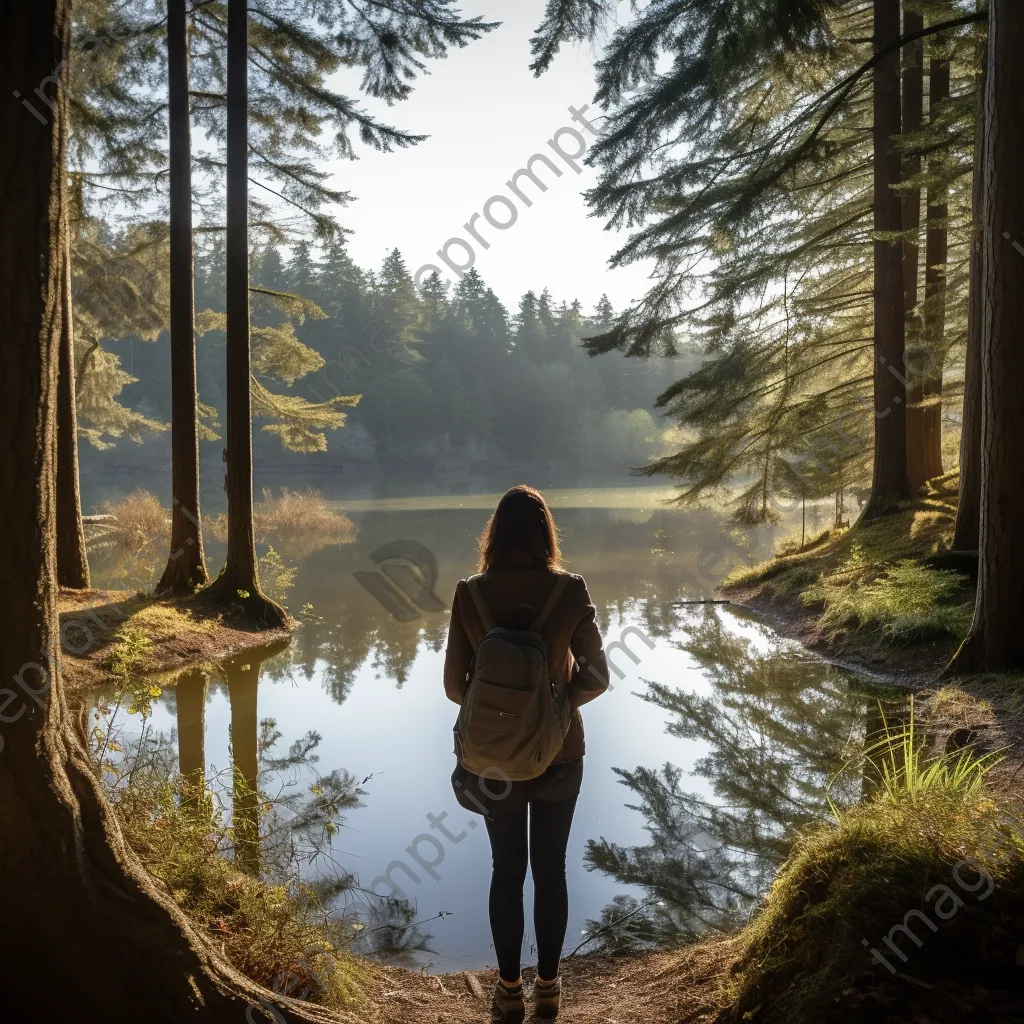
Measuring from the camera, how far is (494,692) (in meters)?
2.68

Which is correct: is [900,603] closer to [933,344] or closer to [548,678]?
[933,344]

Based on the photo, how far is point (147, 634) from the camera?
898 centimetres

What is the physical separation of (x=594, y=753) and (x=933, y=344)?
7.48 meters

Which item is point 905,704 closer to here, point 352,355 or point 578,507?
point 578,507

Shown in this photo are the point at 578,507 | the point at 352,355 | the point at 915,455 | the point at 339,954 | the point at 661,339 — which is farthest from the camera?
the point at 352,355

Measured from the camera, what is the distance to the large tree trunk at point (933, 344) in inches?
421

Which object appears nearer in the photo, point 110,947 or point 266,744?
point 110,947

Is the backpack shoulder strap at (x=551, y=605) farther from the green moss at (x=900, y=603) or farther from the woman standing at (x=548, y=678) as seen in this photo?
the green moss at (x=900, y=603)

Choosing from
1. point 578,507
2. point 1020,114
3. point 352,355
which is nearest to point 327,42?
point 1020,114

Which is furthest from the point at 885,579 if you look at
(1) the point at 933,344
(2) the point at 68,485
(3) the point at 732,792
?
(2) the point at 68,485

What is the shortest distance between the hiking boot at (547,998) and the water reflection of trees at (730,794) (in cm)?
90

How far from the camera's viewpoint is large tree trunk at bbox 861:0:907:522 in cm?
1175

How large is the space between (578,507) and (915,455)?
903 inches

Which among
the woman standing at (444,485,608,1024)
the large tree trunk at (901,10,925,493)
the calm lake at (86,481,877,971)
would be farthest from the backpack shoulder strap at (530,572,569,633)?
the large tree trunk at (901,10,925,493)
